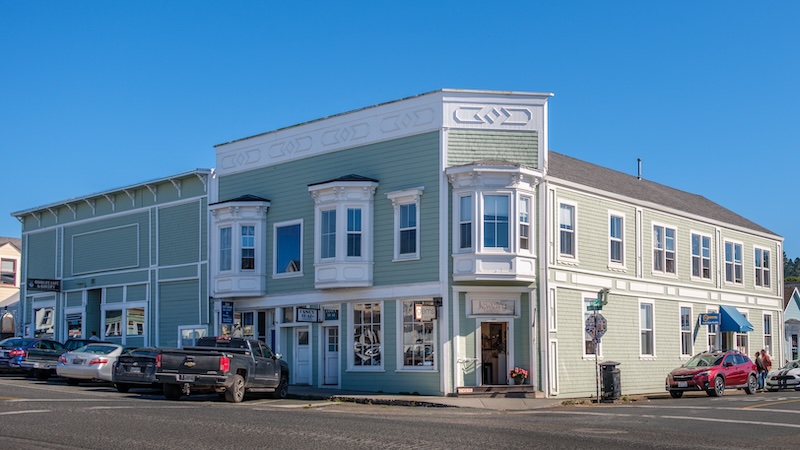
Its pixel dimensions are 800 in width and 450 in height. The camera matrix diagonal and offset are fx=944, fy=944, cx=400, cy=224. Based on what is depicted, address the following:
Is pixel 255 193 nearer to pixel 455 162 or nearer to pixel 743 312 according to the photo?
pixel 455 162

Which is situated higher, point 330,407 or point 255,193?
point 255,193

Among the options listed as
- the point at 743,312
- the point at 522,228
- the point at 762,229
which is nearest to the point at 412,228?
the point at 522,228

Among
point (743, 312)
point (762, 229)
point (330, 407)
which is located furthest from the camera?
point (762, 229)

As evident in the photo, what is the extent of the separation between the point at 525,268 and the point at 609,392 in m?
4.32

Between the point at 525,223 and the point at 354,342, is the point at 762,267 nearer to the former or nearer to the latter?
the point at 525,223

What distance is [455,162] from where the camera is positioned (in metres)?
28.0

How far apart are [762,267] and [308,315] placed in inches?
879

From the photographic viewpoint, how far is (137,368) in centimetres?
2548

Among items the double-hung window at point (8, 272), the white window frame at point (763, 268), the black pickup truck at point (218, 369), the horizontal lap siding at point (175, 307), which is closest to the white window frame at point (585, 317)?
the black pickup truck at point (218, 369)

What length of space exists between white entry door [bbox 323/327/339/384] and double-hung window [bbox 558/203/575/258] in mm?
7754

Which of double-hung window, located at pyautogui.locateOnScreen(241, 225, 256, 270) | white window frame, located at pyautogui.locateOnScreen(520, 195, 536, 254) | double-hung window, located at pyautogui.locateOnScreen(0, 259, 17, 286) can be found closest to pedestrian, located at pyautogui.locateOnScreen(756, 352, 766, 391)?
white window frame, located at pyautogui.locateOnScreen(520, 195, 536, 254)

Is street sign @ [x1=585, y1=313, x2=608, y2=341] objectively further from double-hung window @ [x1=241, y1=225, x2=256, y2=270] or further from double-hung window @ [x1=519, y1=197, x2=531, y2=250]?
double-hung window @ [x1=241, y1=225, x2=256, y2=270]

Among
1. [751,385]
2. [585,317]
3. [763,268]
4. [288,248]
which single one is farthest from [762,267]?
[288,248]

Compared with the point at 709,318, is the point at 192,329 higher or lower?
lower
